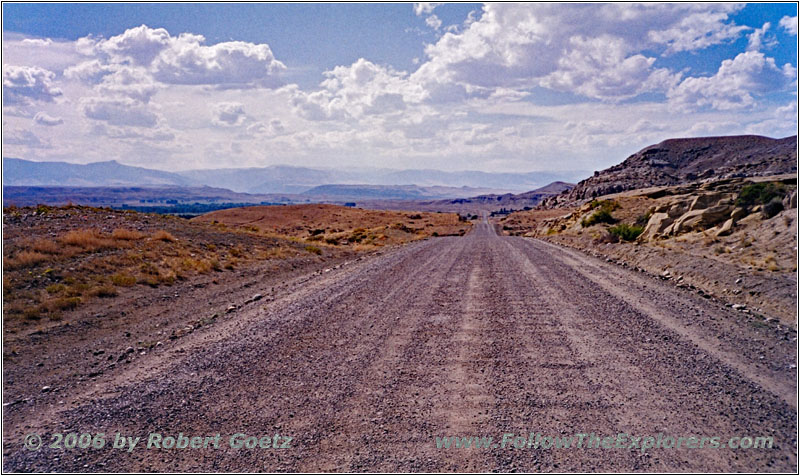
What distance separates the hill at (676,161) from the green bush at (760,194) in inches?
2963

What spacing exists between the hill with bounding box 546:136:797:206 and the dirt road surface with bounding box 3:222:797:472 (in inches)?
3576

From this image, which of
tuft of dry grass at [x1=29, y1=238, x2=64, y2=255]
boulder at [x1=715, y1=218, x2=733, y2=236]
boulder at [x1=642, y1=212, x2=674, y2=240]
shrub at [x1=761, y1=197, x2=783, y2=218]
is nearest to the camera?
tuft of dry grass at [x1=29, y1=238, x2=64, y2=255]

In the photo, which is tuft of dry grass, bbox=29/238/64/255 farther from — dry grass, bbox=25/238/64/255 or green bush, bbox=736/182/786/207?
green bush, bbox=736/182/786/207

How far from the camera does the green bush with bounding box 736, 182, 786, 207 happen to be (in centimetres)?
1805

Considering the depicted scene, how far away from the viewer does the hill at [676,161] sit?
310 ft

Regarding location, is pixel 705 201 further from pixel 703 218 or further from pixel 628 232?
pixel 628 232

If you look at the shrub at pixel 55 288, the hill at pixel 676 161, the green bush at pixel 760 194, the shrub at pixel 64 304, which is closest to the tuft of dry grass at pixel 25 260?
the shrub at pixel 55 288

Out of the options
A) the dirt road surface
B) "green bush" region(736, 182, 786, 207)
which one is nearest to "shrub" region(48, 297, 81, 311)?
the dirt road surface

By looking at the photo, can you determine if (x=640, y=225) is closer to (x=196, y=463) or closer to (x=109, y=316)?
(x=109, y=316)

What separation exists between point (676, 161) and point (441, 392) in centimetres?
13044

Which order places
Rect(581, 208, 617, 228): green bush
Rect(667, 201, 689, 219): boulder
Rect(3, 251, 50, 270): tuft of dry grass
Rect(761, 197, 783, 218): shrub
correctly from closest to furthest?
Rect(3, 251, 50, 270): tuft of dry grass → Rect(761, 197, 783, 218): shrub → Rect(667, 201, 689, 219): boulder → Rect(581, 208, 617, 228): green bush

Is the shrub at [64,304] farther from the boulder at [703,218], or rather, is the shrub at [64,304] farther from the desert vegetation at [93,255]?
the boulder at [703,218]

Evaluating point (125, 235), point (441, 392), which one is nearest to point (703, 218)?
point (441, 392)

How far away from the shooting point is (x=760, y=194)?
61.7 ft
